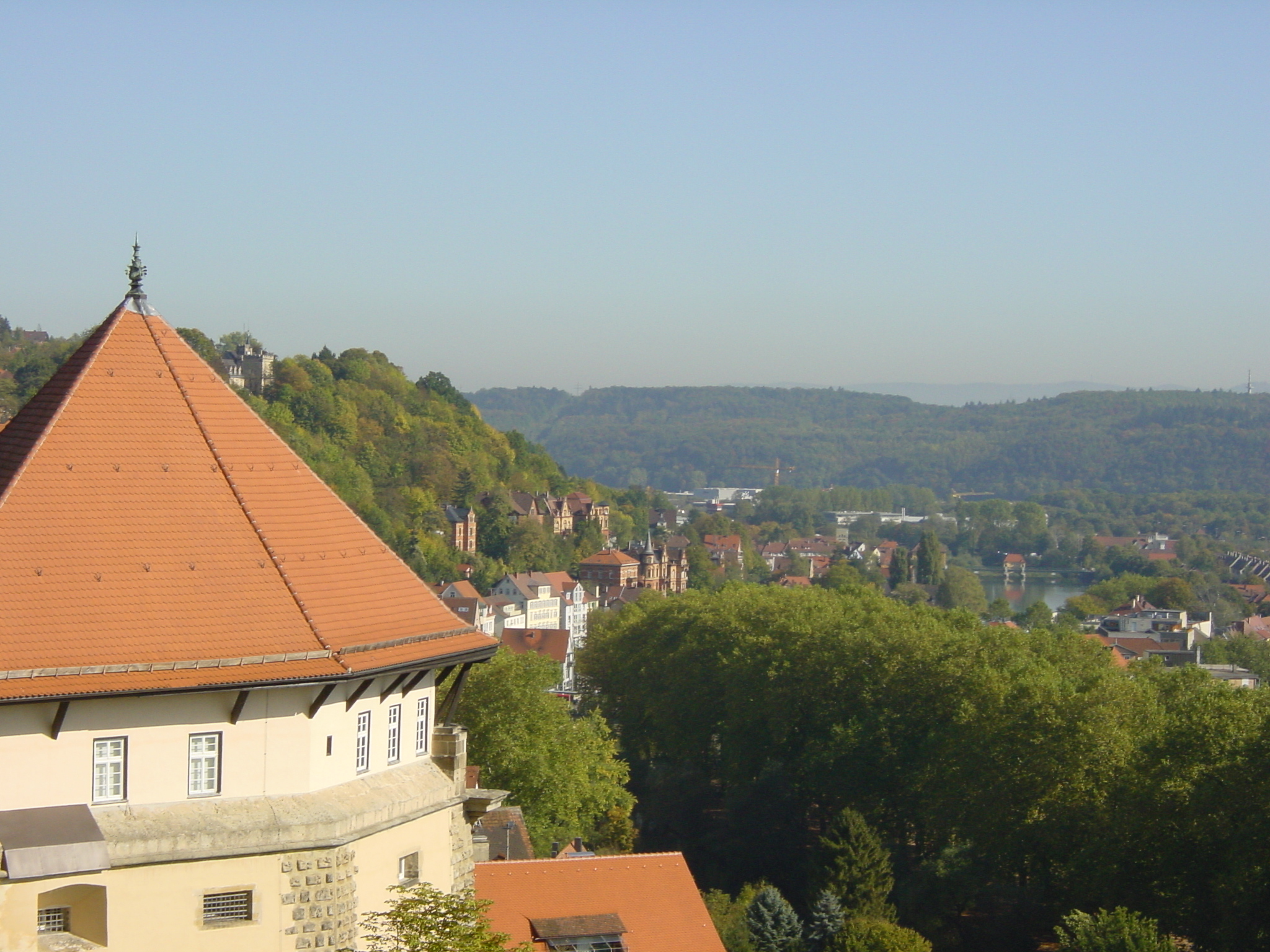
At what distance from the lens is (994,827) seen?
39.6 meters

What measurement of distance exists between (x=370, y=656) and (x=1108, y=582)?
148258mm

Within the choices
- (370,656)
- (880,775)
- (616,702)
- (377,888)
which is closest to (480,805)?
(377,888)

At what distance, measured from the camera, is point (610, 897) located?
25.3 m

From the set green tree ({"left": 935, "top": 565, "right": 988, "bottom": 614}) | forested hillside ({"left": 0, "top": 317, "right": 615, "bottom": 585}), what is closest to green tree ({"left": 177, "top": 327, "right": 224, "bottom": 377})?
forested hillside ({"left": 0, "top": 317, "right": 615, "bottom": 585})

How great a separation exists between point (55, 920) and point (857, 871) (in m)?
28.5

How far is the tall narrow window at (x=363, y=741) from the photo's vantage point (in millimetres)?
15352

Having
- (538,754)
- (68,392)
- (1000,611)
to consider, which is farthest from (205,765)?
(1000,611)

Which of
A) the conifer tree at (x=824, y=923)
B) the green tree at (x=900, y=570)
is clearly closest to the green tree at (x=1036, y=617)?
the green tree at (x=900, y=570)

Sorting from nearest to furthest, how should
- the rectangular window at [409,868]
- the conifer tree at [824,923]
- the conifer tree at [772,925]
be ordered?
the rectangular window at [409,868], the conifer tree at [772,925], the conifer tree at [824,923]

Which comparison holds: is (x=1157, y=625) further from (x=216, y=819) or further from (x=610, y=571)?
(x=216, y=819)

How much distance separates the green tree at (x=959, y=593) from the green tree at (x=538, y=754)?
354 feet

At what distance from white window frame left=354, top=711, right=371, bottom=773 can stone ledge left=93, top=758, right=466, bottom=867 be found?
0.39ft

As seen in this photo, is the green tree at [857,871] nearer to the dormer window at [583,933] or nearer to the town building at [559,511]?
the dormer window at [583,933]

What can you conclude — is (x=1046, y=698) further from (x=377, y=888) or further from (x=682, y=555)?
(x=682, y=555)
